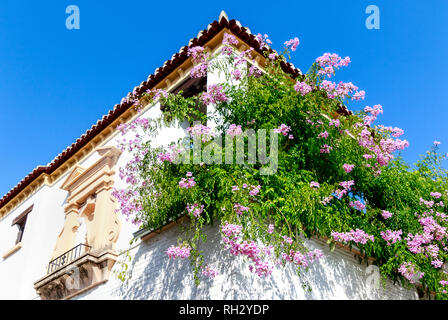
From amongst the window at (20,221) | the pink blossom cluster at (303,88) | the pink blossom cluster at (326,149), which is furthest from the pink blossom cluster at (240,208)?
the window at (20,221)

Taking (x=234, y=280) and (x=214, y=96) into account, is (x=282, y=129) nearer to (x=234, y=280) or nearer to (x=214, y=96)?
(x=214, y=96)

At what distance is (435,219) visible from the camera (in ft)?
22.7

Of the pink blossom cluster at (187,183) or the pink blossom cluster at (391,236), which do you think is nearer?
the pink blossom cluster at (187,183)

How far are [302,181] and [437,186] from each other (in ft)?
12.0

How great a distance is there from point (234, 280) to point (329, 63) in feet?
11.3

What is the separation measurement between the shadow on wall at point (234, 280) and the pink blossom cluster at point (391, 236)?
64 centimetres

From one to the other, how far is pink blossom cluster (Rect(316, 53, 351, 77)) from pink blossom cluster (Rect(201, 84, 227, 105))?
1.55 m

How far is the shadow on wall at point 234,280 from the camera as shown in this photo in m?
4.97

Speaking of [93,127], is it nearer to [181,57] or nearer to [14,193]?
[181,57]

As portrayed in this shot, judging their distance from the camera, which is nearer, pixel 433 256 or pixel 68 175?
pixel 433 256

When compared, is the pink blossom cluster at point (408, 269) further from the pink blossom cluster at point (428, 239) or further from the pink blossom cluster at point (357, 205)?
the pink blossom cluster at point (357, 205)

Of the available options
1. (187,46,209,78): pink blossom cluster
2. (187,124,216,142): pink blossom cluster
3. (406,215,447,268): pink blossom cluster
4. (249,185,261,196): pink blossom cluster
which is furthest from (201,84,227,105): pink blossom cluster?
(406,215,447,268): pink blossom cluster

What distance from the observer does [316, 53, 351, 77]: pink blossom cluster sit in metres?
6.04

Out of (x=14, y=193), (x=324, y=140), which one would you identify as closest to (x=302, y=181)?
(x=324, y=140)
